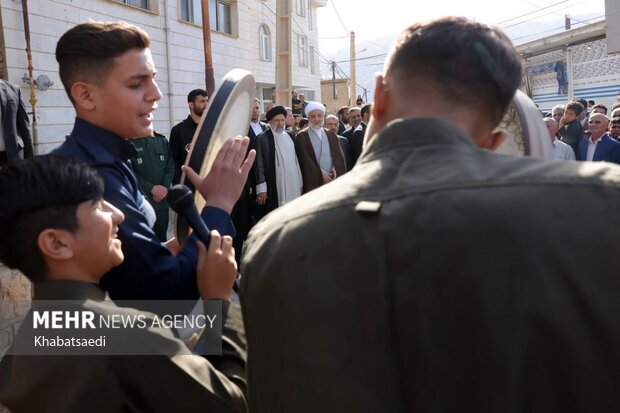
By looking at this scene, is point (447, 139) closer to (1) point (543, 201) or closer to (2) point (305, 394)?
(1) point (543, 201)

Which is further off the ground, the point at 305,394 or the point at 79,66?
the point at 79,66

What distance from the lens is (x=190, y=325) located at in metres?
1.91

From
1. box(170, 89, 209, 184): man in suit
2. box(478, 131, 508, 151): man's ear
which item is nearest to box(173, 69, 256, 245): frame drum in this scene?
box(478, 131, 508, 151): man's ear

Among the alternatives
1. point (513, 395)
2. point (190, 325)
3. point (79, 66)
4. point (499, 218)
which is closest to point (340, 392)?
point (513, 395)

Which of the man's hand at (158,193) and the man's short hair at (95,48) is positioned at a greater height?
the man's short hair at (95,48)

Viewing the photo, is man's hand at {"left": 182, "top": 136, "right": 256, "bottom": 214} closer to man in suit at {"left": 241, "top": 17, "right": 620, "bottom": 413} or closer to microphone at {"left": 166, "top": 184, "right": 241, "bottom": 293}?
microphone at {"left": 166, "top": 184, "right": 241, "bottom": 293}

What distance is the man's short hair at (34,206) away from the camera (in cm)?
153

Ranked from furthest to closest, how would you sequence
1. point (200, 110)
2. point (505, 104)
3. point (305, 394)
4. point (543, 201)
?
point (200, 110) → point (505, 104) → point (305, 394) → point (543, 201)

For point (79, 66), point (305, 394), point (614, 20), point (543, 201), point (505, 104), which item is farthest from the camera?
point (614, 20)

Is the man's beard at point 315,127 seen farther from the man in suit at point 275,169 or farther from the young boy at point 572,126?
the young boy at point 572,126

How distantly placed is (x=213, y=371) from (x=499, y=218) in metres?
0.88

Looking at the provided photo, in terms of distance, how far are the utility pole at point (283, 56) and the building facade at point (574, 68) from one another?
8976mm

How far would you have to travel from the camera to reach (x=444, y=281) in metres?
0.92

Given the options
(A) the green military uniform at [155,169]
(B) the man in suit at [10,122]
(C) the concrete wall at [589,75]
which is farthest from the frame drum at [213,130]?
(C) the concrete wall at [589,75]
